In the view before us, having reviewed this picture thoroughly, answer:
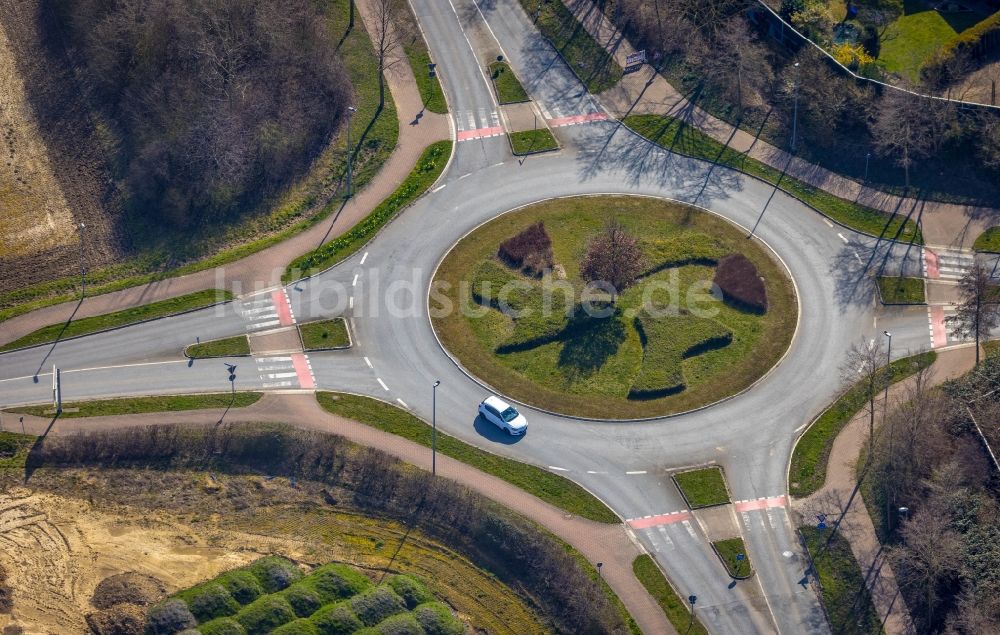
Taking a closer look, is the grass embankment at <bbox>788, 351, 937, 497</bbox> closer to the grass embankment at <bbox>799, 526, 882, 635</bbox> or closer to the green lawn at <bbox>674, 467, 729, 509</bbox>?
the grass embankment at <bbox>799, 526, 882, 635</bbox>

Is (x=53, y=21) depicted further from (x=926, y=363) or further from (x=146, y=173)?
(x=926, y=363)

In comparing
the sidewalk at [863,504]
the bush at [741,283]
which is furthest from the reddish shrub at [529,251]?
the sidewalk at [863,504]

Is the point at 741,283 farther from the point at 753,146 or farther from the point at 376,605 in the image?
the point at 376,605

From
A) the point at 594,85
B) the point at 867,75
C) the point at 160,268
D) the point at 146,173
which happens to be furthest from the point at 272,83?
the point at 867,75

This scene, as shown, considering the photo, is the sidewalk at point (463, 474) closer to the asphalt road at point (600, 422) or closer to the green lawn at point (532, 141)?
the asphalt road at point (600, 422)

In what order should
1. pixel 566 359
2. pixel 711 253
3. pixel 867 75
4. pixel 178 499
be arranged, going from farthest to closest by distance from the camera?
pixel 867 75 < pixel 711 253 < pixel 566 359 < pixel 178 499
